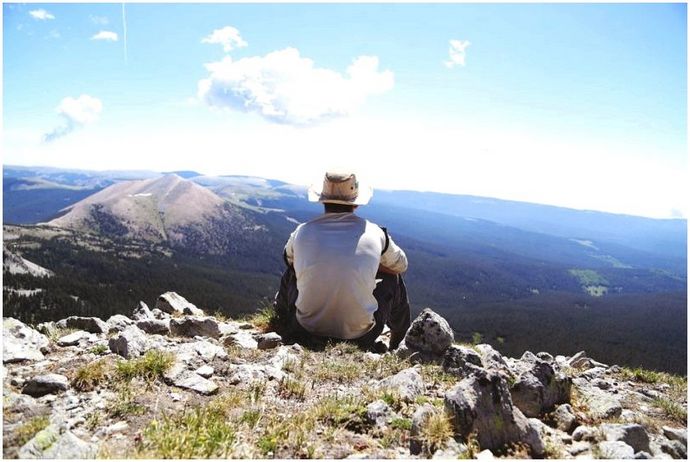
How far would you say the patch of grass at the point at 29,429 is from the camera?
4.09 metres

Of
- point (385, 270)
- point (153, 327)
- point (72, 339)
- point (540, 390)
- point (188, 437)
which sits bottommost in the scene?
point (153, 327)

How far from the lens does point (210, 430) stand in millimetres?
4305

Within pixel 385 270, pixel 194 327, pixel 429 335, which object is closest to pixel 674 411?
pixel 429 335

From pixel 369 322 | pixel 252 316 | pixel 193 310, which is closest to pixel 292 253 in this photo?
pixel 369 322

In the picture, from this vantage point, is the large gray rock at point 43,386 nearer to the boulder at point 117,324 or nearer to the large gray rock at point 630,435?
the boulder at point 117,324

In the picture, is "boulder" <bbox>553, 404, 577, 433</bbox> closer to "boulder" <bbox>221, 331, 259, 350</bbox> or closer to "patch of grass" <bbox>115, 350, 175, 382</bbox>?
"boulder" <bbox>221, 331, 259, 350</bbox>

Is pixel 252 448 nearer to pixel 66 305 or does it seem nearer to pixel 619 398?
pixel 619 398

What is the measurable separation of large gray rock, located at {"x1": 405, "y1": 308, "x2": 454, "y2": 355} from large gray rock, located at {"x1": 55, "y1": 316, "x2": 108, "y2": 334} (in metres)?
5.77

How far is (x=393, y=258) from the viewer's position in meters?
8.12

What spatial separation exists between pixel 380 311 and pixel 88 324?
573cm

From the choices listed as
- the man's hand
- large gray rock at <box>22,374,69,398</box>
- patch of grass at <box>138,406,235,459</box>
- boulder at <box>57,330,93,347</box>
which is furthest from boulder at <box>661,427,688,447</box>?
boulder at <box>57,330,93,347</box>

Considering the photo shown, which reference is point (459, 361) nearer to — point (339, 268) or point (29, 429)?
point (339, 268)

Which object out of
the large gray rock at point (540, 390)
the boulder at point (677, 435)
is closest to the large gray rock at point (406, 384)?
the large gray rock at point (540, 390)

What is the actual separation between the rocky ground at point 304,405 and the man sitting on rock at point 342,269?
26.4 inches
